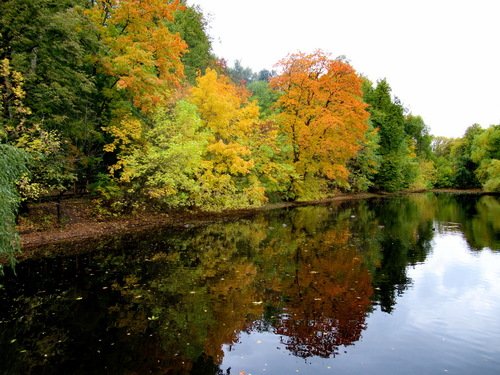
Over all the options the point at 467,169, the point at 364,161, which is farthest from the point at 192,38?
the point at 467,169

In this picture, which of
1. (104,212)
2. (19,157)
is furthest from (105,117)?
(19,157)

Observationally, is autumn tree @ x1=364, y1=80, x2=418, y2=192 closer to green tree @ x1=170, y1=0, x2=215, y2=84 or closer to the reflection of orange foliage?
green tree @ x1=170, y1=0, x2=215, y2=84

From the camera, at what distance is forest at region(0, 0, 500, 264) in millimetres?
17906

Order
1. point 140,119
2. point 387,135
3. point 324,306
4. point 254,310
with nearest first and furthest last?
1. point 254,310
2. point 324,306
3. point 140,119
4. point 387,135

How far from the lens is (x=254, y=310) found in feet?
31.7

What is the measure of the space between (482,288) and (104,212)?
19.7 meters

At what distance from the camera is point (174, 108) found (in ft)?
79.9

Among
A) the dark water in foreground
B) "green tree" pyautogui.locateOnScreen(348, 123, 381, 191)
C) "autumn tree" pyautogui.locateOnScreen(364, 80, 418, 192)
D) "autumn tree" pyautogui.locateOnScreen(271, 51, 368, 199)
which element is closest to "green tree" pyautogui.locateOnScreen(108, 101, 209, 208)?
the dark water in foreground

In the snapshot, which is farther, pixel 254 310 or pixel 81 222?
pixel 81 222

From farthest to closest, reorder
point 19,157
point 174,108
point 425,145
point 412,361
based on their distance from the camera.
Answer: point 425,145 < point 174,108 < point 19,157 < point 412,361

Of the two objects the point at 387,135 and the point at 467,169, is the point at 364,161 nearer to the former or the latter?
the point at 387,135

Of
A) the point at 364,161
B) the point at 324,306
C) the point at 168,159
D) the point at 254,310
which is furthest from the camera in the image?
the point at 364,161

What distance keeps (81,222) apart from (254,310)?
589 inches

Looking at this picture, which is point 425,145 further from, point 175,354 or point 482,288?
point 175,354
